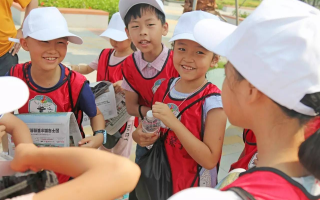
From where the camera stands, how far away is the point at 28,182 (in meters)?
0.97

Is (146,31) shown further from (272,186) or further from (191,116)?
(272,186)

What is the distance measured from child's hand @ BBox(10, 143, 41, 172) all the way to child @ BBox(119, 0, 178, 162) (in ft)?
4.08

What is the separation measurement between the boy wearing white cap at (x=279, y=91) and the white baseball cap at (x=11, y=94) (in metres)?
0.62

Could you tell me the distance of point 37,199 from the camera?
2.59 feet

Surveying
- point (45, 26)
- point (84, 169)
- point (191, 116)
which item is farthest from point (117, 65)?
point (84, 169)

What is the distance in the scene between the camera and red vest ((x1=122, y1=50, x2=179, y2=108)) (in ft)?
7.18

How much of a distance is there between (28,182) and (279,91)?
853mm

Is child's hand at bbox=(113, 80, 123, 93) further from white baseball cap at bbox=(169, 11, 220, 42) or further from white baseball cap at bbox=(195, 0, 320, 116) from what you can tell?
white baseball cap at bbox=(195, 0, 320, 116)

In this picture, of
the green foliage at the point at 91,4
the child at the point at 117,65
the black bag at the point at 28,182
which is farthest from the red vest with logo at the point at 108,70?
the green foliage at the point at 91,4

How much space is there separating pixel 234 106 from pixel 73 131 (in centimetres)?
103

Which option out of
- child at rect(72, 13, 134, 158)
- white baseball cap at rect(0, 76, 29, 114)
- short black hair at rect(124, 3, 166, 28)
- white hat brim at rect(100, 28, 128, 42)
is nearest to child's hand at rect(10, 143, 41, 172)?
white baseball cap at rect(0, 76, 29, 114)

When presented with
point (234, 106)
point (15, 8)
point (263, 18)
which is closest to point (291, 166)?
point (234, 106)

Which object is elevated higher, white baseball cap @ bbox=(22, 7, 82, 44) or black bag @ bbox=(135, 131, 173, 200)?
white baseball cap @ bbox=(22, 7, 82, 44)

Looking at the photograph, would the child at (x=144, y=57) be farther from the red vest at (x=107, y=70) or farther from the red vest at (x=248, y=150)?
the red vest at (x=248, y=150)
